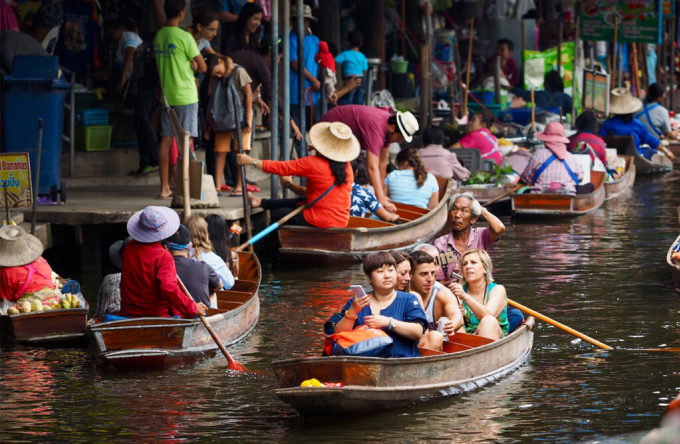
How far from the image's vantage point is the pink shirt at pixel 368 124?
44.4 feet

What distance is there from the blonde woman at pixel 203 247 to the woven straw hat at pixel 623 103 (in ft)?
38.9

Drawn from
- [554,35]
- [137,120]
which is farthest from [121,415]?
[554,35]

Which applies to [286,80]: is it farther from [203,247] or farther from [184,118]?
[203,247]

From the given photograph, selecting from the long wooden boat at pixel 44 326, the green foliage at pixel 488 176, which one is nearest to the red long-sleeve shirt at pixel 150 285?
the long wooden boat at pixel 44 326

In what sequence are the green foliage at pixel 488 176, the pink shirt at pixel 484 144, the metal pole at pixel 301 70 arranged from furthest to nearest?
1. the pink shirt at pixel 484 144
2. the green foliage at pixel 488 176
3. the metal pole at pixel 301 70

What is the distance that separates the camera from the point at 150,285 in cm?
848

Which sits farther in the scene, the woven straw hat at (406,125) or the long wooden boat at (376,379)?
the woven straw hat at (406,125)

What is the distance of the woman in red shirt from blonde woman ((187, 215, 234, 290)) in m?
2.50

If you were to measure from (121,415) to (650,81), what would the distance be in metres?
24.2

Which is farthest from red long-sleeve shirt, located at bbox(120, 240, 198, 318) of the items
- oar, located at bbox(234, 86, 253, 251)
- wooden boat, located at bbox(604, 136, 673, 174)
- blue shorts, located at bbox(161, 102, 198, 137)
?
wooden boat, located at bbox(604, 136, 673, 174)

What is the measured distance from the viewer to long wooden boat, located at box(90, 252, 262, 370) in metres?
8.25

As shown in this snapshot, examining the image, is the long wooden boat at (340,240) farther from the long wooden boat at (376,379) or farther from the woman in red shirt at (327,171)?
the long wooden boat at (376,379)

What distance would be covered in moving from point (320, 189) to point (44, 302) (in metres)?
3.87

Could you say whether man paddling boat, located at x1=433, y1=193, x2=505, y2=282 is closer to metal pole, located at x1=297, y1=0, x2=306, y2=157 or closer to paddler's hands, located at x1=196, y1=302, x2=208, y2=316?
paddler's hands, located at x1=196, y1=302, x2=208, y2=316
